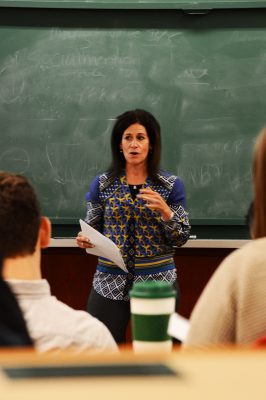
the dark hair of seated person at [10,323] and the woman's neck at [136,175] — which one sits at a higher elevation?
the woman's neck at [136,175]

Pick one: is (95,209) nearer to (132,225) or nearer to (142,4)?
(132,225)

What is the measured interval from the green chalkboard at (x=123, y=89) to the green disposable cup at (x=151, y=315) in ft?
10.5

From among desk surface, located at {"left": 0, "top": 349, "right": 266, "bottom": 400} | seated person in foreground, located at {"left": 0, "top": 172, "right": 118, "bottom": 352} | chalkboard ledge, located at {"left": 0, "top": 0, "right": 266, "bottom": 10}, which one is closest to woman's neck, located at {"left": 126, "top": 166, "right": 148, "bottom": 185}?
chalkboard ledge, located at {"left": 0, "top": 0, "right": 266, "bottom": 10}

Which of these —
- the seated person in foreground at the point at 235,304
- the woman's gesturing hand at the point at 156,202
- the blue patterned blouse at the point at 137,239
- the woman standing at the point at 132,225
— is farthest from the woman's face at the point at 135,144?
the seated person in foreground at the point at 235,304

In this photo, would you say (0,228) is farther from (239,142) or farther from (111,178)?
(239,142)

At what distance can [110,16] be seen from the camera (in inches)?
173

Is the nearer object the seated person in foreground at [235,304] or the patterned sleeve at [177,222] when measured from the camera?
the seated person in foreground at [235,304]

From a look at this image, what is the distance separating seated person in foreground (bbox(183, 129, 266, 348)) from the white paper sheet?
5.04 feet

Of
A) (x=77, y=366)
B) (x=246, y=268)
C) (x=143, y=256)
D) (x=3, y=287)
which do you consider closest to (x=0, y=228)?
(x=3, y=287)

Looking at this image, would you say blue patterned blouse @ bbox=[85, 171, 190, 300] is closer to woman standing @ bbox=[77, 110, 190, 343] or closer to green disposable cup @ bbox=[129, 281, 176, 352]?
woman standing @ bbox=[77, 110, 190, 343]

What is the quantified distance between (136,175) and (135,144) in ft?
0.46

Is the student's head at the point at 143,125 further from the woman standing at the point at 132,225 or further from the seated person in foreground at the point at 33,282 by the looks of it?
the seated person in foreground at the point at 33,282

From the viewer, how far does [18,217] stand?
164cm

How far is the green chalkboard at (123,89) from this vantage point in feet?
14.3
